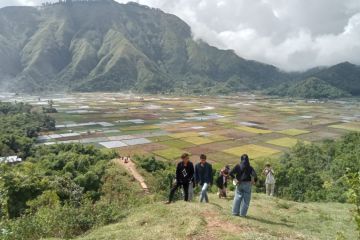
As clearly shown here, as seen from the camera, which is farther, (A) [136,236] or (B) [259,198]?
(B) [259,198]

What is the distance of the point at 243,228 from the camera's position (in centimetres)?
1380

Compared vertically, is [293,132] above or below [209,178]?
below

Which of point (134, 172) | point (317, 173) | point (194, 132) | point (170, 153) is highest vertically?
point (317, 173)

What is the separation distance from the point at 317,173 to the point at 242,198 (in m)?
35.8

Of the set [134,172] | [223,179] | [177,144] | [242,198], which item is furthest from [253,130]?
[242,198]

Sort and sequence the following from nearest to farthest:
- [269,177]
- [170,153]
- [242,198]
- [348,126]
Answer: [242,198], [269,177], [170,153], [348,126]

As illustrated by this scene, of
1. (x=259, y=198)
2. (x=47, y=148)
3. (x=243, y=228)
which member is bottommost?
(x=47, y=148)

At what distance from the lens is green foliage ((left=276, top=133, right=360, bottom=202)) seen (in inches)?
1371

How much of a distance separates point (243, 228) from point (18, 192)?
31.4 metres

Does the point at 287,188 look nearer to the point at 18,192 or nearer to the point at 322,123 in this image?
the point at 18,192

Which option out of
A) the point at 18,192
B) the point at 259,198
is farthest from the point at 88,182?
the point at 259,198

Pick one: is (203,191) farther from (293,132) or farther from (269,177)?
(293,132)

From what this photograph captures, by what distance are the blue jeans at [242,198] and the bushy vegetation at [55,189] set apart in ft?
18.4

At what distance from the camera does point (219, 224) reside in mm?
14039
